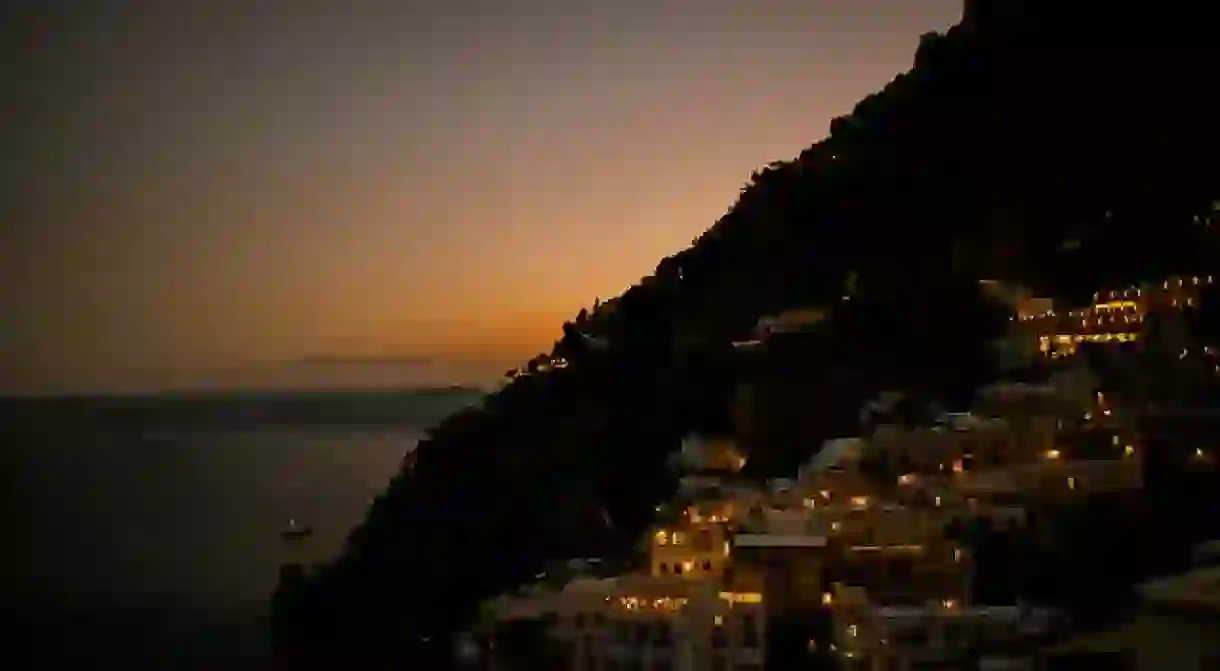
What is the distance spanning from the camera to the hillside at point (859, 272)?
6.24 metres

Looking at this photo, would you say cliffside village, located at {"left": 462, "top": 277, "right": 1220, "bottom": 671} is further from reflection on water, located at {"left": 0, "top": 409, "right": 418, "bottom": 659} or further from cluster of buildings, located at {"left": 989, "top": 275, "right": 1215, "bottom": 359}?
reflection on water, located at {"left": 0, "top": 409, "right": 418, "bottom": 659}

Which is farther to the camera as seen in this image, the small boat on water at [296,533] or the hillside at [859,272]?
the small boat on water at [296,533]

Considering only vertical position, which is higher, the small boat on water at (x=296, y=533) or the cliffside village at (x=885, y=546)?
the cliffside village at (x=885, y=546)

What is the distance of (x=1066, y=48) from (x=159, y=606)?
10121mm

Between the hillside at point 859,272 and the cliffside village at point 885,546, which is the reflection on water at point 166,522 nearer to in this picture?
the hillside at point 859,272

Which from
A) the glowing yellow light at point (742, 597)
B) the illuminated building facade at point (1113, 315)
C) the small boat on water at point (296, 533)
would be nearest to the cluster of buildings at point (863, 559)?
the glowing yellow light at point (742, 597)

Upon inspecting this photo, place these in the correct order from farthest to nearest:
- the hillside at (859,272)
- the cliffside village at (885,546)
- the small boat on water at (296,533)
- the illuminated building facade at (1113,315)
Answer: the small boat on water at (296,533) < the hillside at (859,272) < the illuminated building facade at (1113,315) < the cliffside village at (885,546)

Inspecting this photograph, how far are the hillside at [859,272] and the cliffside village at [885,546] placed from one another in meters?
0.73

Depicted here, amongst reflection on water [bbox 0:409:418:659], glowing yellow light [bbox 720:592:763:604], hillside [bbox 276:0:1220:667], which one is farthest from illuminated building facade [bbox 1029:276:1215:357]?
reflection on water [bbox 0:409:418:659]

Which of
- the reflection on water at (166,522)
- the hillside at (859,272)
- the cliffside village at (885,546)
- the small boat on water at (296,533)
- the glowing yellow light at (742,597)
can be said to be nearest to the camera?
the cliffside village at (885,546)

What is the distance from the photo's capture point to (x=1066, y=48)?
7309 mm

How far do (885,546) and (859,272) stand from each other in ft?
9.18

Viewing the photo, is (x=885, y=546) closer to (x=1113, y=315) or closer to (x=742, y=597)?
(x=742, y=597)

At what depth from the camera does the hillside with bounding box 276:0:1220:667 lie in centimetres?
624
